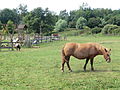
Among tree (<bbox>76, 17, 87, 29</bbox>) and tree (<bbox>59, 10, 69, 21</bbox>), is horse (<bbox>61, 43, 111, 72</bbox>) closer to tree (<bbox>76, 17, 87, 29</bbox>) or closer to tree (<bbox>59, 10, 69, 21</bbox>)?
tree (<bbox>76, 17, 87, 29</bbox>)

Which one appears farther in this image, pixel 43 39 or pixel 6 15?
pixel 6 15

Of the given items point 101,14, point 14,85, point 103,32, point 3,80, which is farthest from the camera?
point 101,14

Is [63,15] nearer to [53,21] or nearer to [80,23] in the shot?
[80,23]

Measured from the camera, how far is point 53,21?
5084 cm

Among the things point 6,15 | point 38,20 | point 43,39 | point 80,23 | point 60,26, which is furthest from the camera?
point 6,15

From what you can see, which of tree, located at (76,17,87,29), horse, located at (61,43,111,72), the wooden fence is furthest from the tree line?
horse, located at (61,43,111,72)

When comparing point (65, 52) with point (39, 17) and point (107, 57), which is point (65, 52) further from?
point (39, 17)

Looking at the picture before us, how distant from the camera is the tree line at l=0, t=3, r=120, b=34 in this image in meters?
47.5

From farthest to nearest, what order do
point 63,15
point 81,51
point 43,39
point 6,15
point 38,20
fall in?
1. point 63,15
2. point 6,15
3. point 38,20
4. point 43,39
5. point 81,51

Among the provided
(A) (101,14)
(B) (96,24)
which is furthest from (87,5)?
(B) (96,24)

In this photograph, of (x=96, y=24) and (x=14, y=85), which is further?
(x=96, y=24)

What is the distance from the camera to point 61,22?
90.8 meters

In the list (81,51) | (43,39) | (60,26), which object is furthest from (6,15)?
(81,51)

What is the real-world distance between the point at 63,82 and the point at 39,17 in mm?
39739
